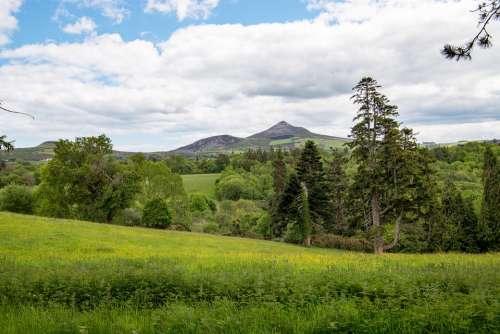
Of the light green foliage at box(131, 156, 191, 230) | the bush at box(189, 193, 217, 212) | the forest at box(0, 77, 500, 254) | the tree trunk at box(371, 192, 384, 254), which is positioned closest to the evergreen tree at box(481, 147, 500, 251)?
the forest at box(0, 77, 500, 254)

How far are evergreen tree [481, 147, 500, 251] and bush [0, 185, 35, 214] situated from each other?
70510 mm

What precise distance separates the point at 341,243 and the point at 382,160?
17.4 meters

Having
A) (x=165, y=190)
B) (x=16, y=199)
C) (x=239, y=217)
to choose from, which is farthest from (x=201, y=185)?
(x=165, y=190)

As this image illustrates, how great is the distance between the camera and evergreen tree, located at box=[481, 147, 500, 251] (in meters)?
47.8

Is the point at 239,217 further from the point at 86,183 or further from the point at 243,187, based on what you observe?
the point at 86,183

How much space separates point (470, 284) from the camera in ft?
29.3

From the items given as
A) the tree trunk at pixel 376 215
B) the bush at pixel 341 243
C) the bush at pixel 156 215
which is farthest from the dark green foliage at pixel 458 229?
the bush at pixel 156 215

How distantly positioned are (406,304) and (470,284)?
211 cm

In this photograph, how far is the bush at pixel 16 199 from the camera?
6881 centimetres


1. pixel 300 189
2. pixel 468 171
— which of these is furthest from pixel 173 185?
pixel 468 171

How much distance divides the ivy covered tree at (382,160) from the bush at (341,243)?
11.4m

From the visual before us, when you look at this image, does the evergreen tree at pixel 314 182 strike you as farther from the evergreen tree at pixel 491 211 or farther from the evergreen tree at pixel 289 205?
the evergreen tree at pixel 491 211

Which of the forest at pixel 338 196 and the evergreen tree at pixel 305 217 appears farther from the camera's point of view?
the evergreen tree at pixel 305 217

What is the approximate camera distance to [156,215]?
55250mm
